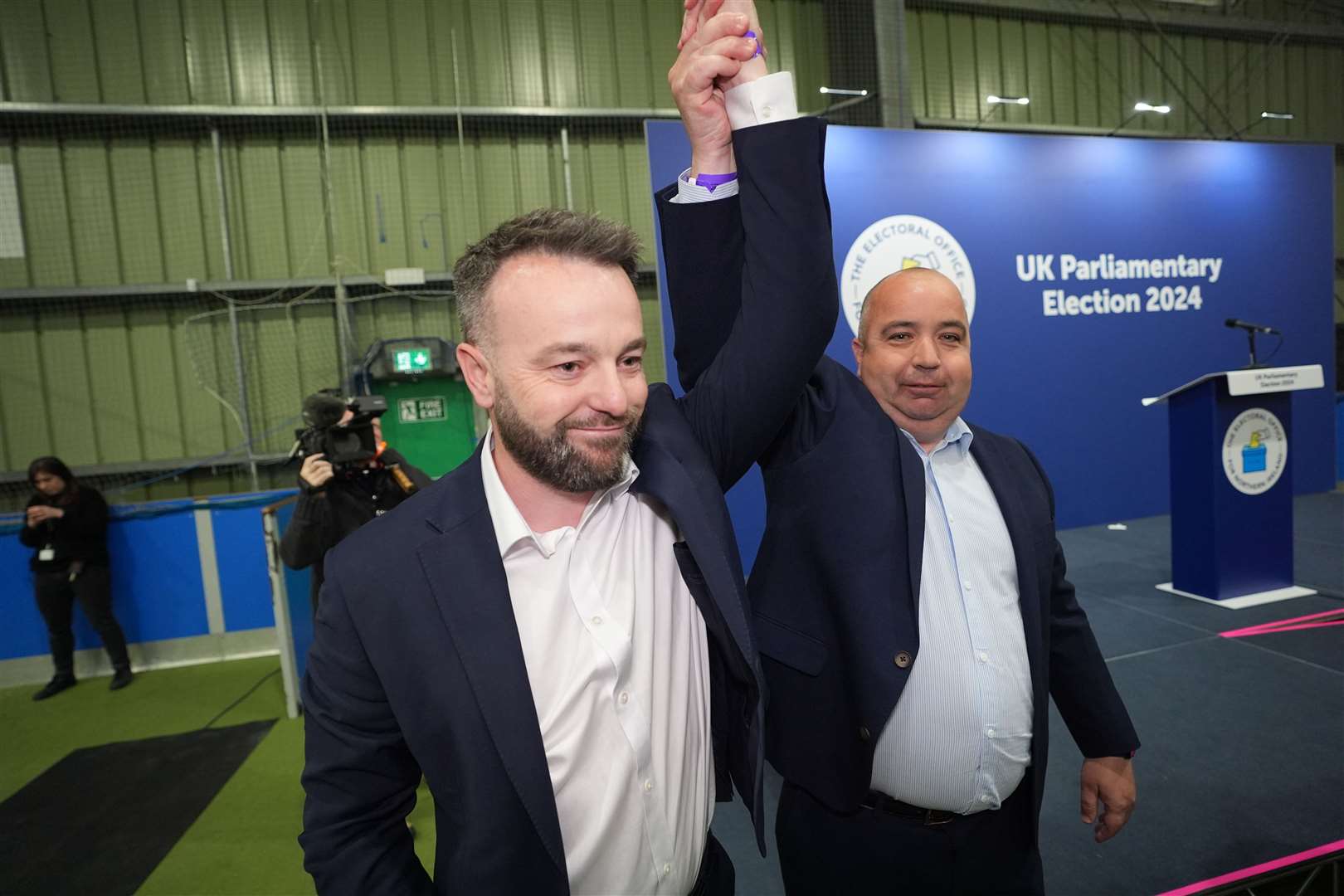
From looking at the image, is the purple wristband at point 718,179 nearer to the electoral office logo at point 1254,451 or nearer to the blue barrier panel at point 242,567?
the electoral office logo at point 1254,451

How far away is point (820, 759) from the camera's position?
1273 millimetres

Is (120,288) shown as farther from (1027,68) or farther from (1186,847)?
(1027,68)

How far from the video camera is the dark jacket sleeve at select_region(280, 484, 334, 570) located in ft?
0.49

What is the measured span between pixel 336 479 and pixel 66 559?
2.62m

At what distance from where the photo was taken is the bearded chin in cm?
96

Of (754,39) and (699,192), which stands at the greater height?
(754,39)

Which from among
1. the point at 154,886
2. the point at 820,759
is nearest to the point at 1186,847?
the point at 820,759

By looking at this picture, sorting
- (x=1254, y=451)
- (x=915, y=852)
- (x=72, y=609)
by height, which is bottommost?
(x=72, y=609)

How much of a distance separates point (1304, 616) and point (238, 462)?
7.61 meters

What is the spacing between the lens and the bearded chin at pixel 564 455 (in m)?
0.96

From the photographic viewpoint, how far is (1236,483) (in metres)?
4.06

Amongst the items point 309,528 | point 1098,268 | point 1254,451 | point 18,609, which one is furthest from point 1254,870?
point 18,609

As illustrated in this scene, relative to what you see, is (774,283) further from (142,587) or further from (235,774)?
(142,587)

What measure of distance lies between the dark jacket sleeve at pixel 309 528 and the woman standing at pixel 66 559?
2.41 m
